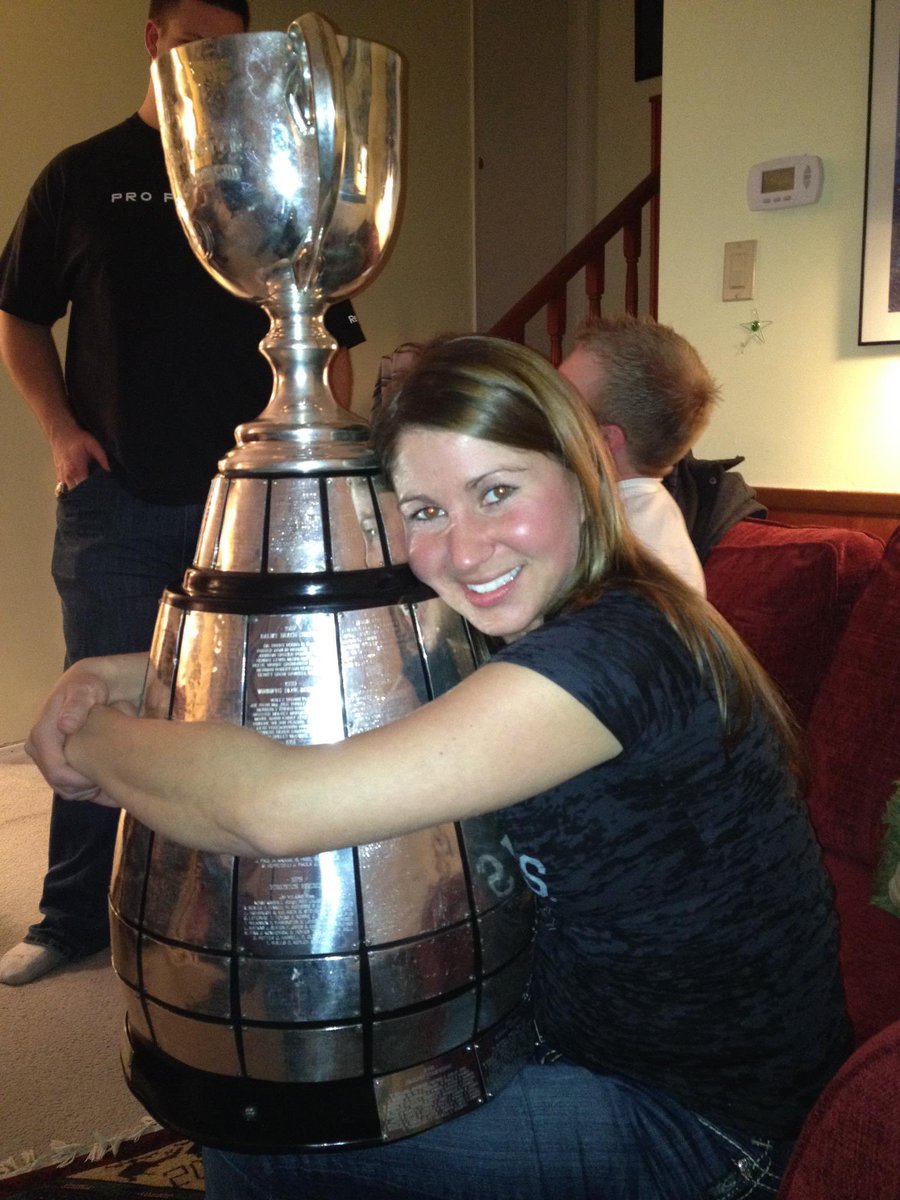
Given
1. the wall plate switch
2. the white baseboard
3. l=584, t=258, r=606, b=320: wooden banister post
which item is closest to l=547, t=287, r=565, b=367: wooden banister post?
l=584, t=258, r=606, b=320: wooden banister post

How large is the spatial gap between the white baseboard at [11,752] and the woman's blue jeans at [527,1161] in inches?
107

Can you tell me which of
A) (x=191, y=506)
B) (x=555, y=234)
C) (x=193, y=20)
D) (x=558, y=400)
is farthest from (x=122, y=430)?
(x=555, y=234)

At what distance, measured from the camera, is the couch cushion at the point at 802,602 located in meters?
1.51

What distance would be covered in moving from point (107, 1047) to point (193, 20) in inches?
69.7

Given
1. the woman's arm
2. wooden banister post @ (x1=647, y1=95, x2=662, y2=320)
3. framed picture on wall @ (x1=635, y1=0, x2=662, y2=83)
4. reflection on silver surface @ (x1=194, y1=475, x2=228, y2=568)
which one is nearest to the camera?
the woman's arm

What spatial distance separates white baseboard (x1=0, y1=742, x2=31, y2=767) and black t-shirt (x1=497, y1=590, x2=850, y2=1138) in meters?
2.77

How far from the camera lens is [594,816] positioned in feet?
2.76

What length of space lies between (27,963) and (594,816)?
5.29ft

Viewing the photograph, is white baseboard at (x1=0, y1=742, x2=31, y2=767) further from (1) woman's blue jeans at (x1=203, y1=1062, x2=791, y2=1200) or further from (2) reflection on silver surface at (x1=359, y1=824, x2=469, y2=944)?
(2) reflection on silver surface at (x1=359, y1=824, x2=469, y2=944)

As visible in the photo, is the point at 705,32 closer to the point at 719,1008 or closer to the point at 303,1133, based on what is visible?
the point at 719,1008

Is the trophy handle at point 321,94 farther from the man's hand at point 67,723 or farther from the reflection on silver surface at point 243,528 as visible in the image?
the man's hand at point 67,723

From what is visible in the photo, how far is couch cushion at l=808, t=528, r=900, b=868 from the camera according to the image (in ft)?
4.20

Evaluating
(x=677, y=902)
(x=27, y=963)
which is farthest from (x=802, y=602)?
(x=27, y=963)

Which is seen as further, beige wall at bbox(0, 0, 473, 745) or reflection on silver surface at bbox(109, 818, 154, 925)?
beige wall at bbox(0, 0, 473, 745)
